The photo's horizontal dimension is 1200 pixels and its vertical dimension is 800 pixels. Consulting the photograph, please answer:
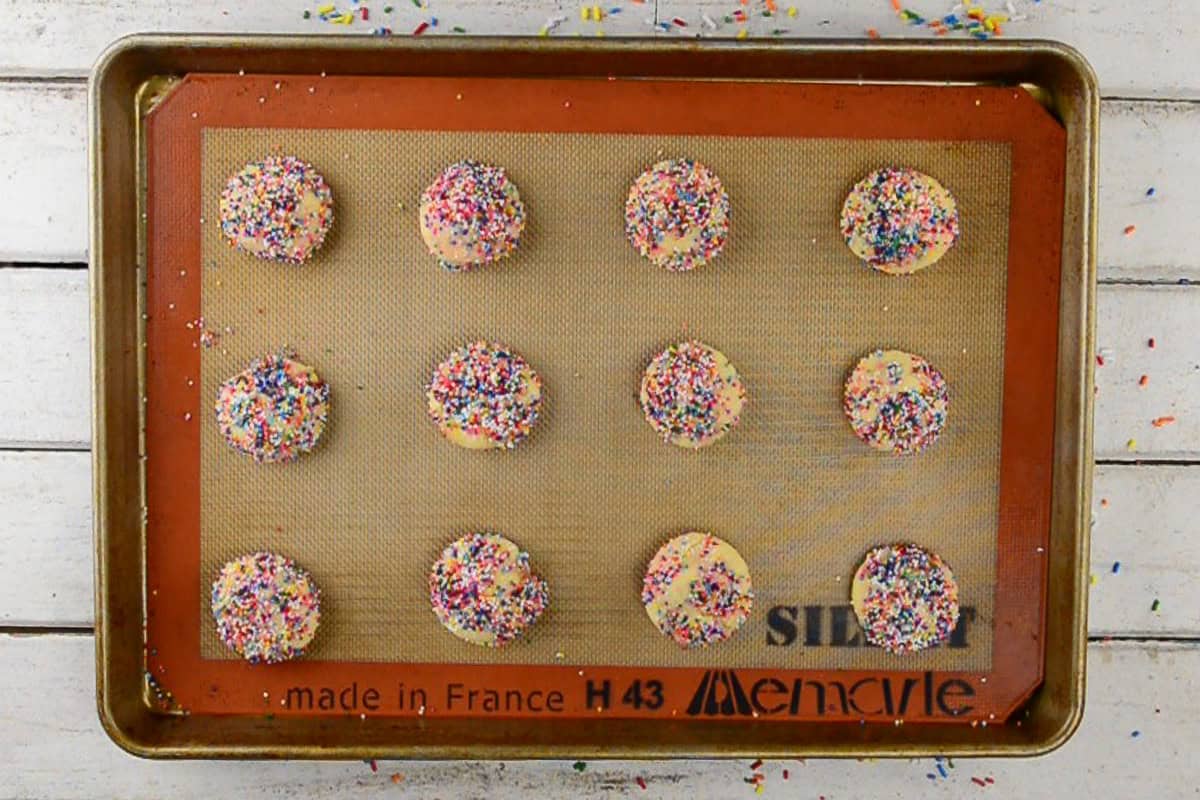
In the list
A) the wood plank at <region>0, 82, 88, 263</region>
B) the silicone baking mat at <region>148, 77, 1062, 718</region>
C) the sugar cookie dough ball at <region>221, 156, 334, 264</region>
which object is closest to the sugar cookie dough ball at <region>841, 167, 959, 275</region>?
the silicone baking mat at <region>148, 77, 1062, 718</region>

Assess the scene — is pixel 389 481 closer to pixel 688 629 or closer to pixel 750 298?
pixel 688 629

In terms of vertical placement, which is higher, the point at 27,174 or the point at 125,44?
the point at 125,44

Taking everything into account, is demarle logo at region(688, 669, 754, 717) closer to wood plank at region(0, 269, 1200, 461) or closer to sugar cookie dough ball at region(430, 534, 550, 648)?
sugar cookie dough ball at region(430, 534, 550, 648)

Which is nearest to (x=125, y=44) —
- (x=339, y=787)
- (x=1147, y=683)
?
(x=339, y=787)

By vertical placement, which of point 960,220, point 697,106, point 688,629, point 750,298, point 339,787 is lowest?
point 339,787

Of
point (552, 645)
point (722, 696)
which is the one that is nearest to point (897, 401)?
point (722, 696)
